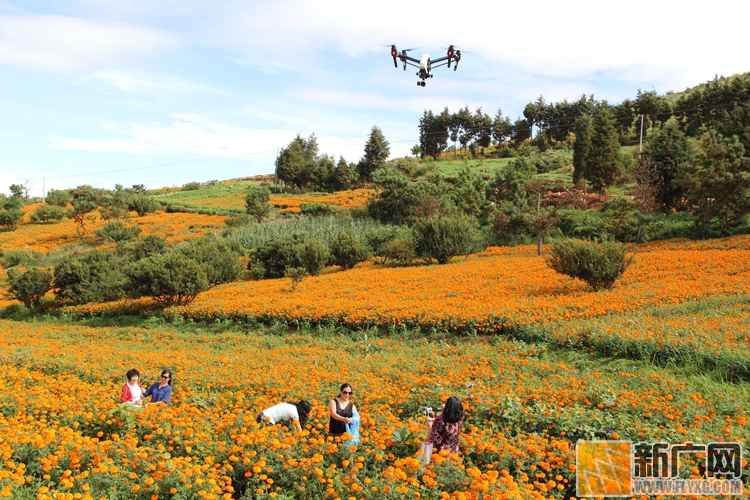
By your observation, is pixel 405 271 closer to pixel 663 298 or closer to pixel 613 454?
pixel 663 298

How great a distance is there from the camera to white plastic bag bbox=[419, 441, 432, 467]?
5277 millimetres

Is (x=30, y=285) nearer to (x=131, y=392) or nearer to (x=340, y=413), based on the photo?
(x=131, y=392)

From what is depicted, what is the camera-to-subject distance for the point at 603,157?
42.8 metres

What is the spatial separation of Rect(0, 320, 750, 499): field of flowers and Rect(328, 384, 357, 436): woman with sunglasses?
0.92ft

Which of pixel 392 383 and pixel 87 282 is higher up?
pixel 392 383

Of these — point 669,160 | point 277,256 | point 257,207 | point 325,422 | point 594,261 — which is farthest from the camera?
point 257,207

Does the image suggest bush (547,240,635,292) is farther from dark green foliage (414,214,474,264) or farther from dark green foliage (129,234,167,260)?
dark green foliage (129,234,167,260)

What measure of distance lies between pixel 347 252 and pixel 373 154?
145 ft

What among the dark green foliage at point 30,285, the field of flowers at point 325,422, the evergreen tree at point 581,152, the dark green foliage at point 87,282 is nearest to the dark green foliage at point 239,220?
the dark green foliage at point 87,282

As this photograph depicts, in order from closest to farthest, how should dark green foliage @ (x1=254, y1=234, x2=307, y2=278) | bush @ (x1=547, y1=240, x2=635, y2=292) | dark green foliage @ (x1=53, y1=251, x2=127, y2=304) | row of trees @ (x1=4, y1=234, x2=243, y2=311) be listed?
bush @ (x1=547, y1=240, x2=635, y2=292) < row of trees @ (x1=4, y1=234, x2=243, y2=311) < dark green foliage @ (x1=53, y1=251, x2=127, y2=304) < dark green foliage @ (x1=254, y1=234, x2=307, y2=278)

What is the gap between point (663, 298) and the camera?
14.2m

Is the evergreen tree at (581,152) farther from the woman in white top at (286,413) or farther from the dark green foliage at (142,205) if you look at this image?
the dark green foliage at (142,205)

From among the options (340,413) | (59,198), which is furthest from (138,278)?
(59,198)

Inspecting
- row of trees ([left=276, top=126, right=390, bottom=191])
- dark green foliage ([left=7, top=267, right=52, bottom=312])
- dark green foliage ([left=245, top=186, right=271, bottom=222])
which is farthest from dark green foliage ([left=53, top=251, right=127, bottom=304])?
row of trees ([left=276, top=126, right=390, bottom=191])
